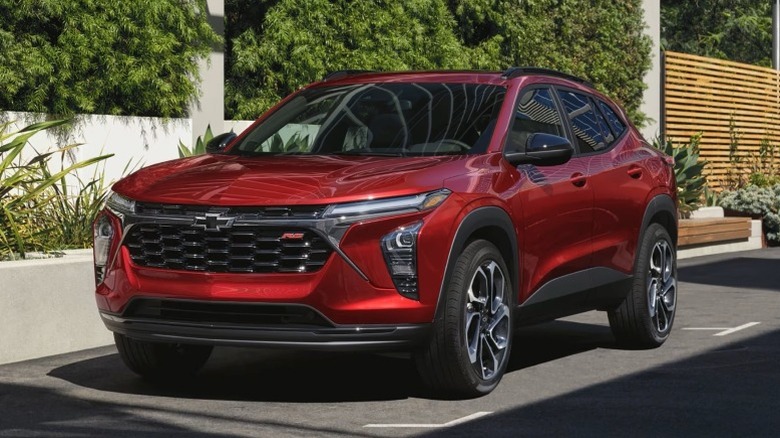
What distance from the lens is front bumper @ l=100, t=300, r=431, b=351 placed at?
7332mm

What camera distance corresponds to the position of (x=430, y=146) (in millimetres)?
8320

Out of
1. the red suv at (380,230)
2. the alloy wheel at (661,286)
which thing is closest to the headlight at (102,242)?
the red suv at (380,230)

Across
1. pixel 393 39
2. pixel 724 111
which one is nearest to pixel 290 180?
pixel 393 39

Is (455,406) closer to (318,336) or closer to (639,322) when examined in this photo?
(318,336)

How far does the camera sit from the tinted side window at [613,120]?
1017 centimetres

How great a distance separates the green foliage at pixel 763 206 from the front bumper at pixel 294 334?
16.6 m

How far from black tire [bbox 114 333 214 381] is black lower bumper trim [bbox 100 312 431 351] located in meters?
0.81

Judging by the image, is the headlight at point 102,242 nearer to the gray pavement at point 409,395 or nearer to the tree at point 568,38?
the gray pavement at point 409,395

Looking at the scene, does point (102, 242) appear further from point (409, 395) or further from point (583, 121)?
point (583, 121)

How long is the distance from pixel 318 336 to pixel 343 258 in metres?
0.41

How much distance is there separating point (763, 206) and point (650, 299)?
13475 mm

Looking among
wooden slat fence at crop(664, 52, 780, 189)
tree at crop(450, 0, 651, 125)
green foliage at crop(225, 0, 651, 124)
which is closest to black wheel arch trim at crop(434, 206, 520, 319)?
green foliage at crop(225, 0, 651, 124)

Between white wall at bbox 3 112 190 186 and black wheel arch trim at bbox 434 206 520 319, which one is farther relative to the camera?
white wall at bbox 3 112 190 186

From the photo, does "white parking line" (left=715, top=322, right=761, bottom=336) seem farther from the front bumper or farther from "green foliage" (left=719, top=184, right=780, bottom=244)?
"green foliage" (left=719, top=184, right=780, bottom=244)
